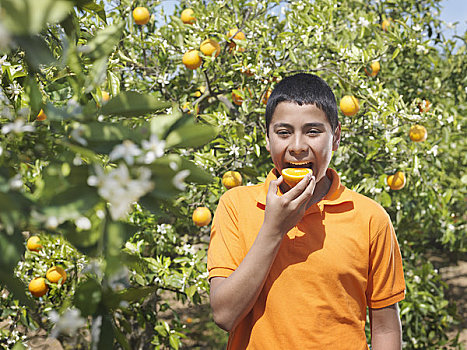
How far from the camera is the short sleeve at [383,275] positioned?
46.4 inches

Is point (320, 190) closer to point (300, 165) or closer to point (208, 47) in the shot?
point (300, 165)

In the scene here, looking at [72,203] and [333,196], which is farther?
[333,196]

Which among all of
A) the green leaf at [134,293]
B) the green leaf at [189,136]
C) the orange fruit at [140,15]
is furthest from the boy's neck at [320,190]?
the orange fruit at [140,15]

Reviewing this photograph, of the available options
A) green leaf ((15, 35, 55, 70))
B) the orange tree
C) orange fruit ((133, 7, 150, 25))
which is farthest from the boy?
orange fruit ((133, 7, 150, 25))

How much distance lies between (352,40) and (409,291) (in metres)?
1.58

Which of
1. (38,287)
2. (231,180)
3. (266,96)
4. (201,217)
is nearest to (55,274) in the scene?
(38,287)

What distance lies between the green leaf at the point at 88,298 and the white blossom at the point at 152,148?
161mm

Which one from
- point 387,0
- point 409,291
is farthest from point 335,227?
point 387,0

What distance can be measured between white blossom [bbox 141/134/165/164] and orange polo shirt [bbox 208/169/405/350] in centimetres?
70

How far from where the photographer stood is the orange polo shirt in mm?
1107

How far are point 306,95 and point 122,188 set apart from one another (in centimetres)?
87

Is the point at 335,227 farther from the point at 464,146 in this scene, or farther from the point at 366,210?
the point at 464,146

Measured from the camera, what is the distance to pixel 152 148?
1.61 ft

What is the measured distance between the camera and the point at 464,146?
3.61 meters
